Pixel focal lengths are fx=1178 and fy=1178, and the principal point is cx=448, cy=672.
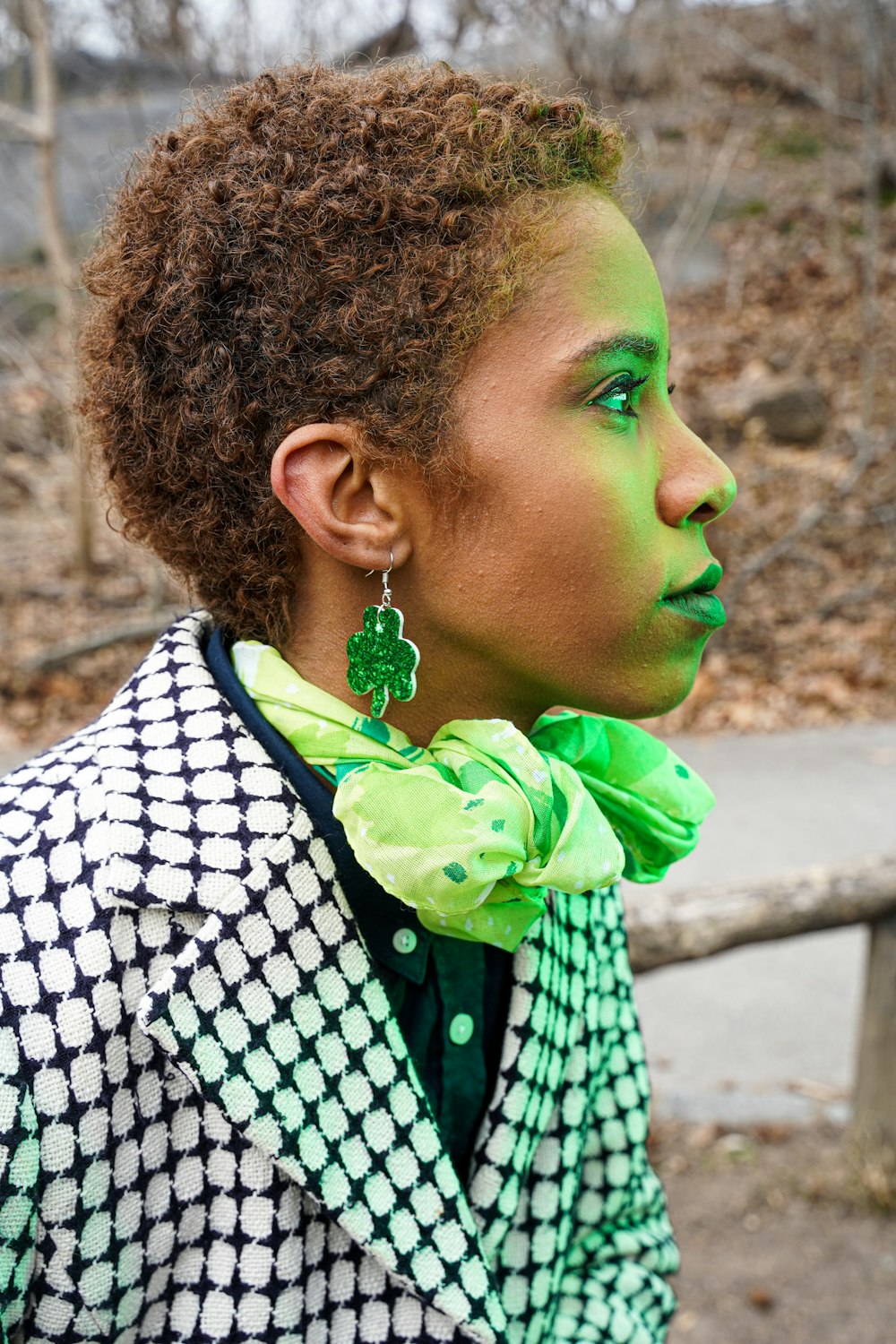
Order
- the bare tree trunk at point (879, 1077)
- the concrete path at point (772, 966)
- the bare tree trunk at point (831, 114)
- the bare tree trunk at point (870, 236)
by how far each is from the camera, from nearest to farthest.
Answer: the bare tree trunk at point (879, 1077), the concrete path at point (772, 966), the bare tree trunk at point (870, 236), the bare tree trunk at point (831, 114)

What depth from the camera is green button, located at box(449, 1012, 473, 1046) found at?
152 centimetres

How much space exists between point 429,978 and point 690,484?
70cm

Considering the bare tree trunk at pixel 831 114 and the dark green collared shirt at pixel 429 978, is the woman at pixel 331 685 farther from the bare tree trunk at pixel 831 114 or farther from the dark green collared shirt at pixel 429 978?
the bare tree trunk at pixel 831 114

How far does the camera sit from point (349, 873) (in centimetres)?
144

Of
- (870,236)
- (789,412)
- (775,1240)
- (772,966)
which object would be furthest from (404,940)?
(870,236)

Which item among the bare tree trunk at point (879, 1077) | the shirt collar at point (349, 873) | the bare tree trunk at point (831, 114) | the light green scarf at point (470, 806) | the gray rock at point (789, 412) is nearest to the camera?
the light green scarf at point (470, 806)

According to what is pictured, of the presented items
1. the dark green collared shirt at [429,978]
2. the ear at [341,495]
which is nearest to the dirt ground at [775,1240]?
the dark green collared shirt at [429,978]

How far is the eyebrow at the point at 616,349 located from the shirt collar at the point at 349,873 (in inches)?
22.3

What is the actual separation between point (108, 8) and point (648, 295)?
750 cm

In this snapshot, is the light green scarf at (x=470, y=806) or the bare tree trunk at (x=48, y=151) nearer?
the light green scarf at (x=470, y=806)

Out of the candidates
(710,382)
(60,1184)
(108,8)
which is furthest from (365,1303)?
(710,382)

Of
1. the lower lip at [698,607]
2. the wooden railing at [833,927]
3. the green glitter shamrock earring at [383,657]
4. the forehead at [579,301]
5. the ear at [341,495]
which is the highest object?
the forehead at [579,301]

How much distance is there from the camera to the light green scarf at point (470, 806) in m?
1.22

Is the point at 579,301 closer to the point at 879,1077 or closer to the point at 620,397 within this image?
the point at 620,397
